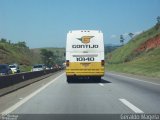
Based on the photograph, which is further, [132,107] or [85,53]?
[85,53]

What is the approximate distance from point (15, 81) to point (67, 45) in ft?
16.9

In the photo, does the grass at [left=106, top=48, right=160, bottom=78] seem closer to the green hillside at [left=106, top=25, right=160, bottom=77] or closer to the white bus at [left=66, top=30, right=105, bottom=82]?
the green hillside at [left=106, top=25, right=160, bottom=77]

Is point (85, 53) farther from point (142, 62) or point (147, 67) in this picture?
point (142, 62)

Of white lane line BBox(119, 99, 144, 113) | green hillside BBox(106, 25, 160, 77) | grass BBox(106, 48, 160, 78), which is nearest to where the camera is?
white lane line BBox(119, 99, 144, 113)

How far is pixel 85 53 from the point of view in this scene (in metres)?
31.0

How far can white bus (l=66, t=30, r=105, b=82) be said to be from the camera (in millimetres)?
30750

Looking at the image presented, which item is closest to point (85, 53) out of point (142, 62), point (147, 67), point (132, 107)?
point (132, 107)

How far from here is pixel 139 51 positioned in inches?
4343

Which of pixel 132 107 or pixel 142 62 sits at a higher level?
pixel 142 62

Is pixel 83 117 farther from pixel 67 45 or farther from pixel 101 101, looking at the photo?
pixel 67 45

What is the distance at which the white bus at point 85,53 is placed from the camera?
101 feet

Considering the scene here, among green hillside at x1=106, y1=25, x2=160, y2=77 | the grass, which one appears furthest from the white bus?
green hillside at x1=106, y1=25, x2=160, y2=77

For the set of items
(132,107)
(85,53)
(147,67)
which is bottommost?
(132,107)

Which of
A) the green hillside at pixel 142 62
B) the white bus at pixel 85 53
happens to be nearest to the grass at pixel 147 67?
the green hillside at pixel 142 62
